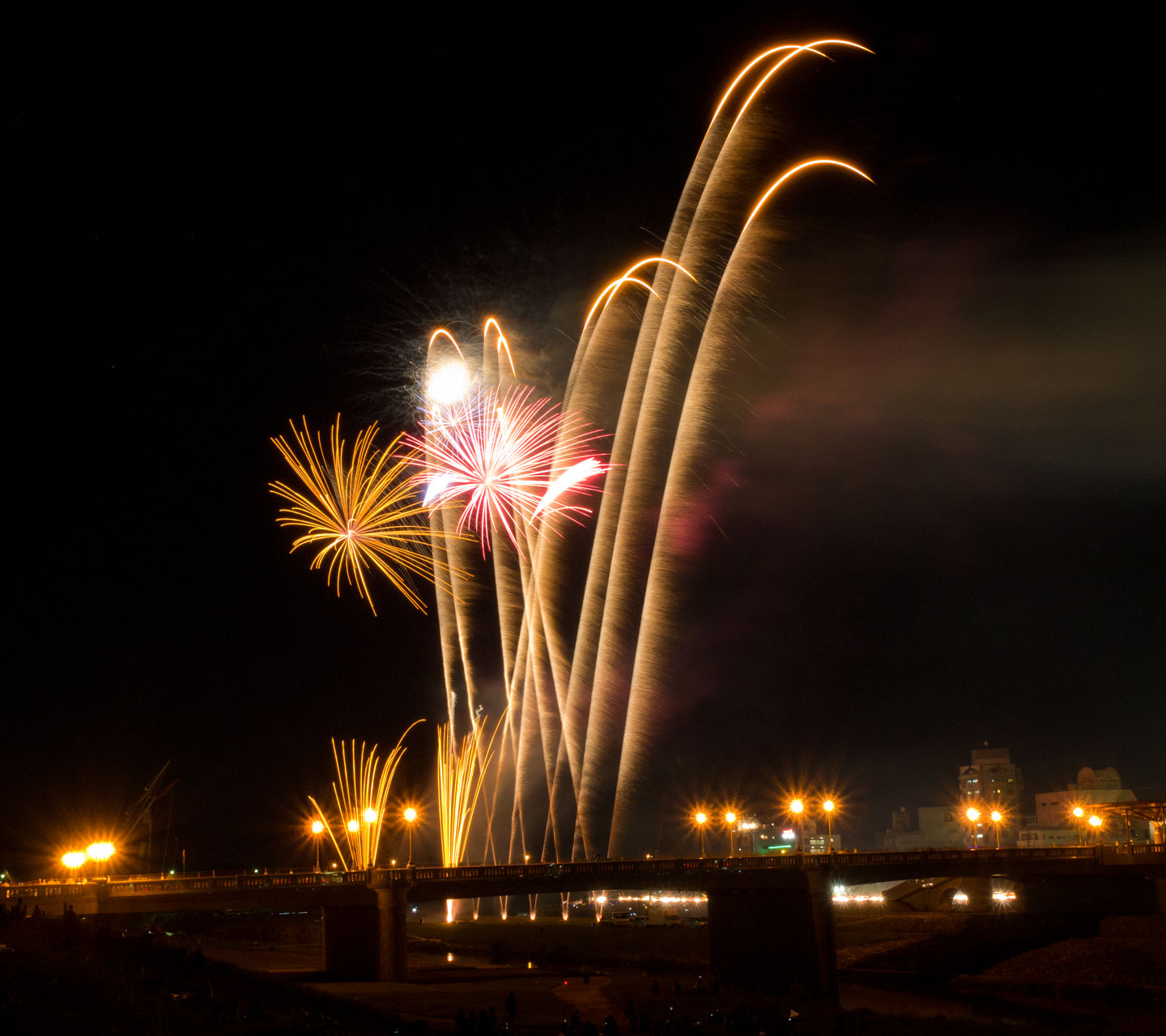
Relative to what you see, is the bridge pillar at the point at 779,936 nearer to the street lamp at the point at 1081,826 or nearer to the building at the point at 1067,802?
the street lamp at the point at 1081,826

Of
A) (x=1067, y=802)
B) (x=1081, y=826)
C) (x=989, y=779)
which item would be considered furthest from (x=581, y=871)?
(x=989, y=779)

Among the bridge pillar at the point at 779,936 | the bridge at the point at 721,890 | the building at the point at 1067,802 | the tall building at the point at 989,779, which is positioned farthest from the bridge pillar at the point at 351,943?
the tall building at the point at 989,779

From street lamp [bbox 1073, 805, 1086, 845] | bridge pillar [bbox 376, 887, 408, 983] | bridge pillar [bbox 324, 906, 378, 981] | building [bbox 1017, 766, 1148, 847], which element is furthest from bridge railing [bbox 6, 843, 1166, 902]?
building [bbox 1017, 766, 1148, 847]

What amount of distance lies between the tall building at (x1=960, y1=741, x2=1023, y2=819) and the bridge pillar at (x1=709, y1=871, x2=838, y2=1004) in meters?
122

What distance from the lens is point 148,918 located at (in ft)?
245

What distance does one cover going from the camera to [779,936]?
2079 inches

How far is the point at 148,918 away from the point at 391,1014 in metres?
46.4

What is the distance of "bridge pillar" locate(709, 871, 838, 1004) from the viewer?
50.4 metres

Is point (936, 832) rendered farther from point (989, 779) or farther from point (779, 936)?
point (779, 936)

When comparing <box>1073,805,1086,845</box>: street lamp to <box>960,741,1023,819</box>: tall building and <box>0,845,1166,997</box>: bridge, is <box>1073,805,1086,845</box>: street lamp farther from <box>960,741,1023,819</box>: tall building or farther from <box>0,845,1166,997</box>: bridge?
<box>960,741,1023,819</box>: tall building

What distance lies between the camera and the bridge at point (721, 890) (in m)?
45.3

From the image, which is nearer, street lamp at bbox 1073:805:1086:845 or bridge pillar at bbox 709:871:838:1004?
bridge pillar at bbox 709:871:838:1004

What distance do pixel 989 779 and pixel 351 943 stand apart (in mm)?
141589

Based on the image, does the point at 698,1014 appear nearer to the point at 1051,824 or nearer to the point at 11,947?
the point at 11,947
